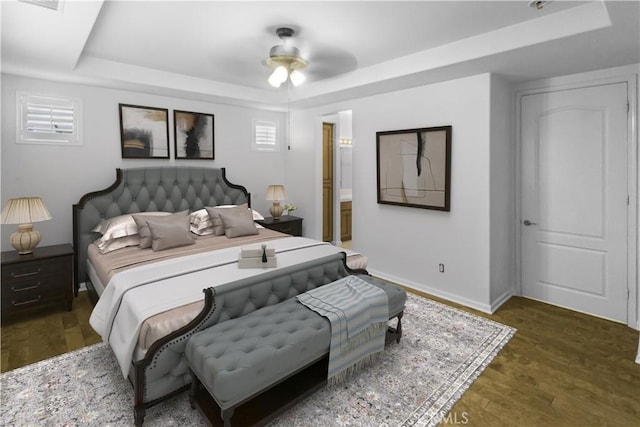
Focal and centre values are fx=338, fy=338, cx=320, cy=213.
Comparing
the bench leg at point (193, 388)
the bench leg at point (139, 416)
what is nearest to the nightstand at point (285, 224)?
the bench leg at point (193, 388)

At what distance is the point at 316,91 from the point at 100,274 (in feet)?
10.4

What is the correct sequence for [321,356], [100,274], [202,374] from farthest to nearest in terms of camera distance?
[100,274] < [321,356] < [202,374]

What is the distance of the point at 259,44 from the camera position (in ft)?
9.98

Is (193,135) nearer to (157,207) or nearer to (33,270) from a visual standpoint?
(157,207)

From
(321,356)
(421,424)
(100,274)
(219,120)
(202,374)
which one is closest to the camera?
(202,374)

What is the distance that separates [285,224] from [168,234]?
193cm

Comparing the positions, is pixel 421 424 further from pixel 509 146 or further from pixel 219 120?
pixel 219 120

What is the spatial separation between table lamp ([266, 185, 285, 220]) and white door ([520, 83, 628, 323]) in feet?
10.2

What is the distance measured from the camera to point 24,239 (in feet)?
10.4

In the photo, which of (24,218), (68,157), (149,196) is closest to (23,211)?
(24,218)

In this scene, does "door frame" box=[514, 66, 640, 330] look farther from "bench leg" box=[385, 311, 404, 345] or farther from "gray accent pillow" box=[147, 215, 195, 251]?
"gray accent pillow" box=[147, 215, 195, 251]

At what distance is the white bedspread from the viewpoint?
6.66ft

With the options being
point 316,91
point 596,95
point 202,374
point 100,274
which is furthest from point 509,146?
point 100,274

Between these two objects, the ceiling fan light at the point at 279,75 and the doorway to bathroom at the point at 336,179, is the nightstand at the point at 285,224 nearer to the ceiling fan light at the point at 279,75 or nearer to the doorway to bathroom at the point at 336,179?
the doorway to bathroom at the point at 336,179
